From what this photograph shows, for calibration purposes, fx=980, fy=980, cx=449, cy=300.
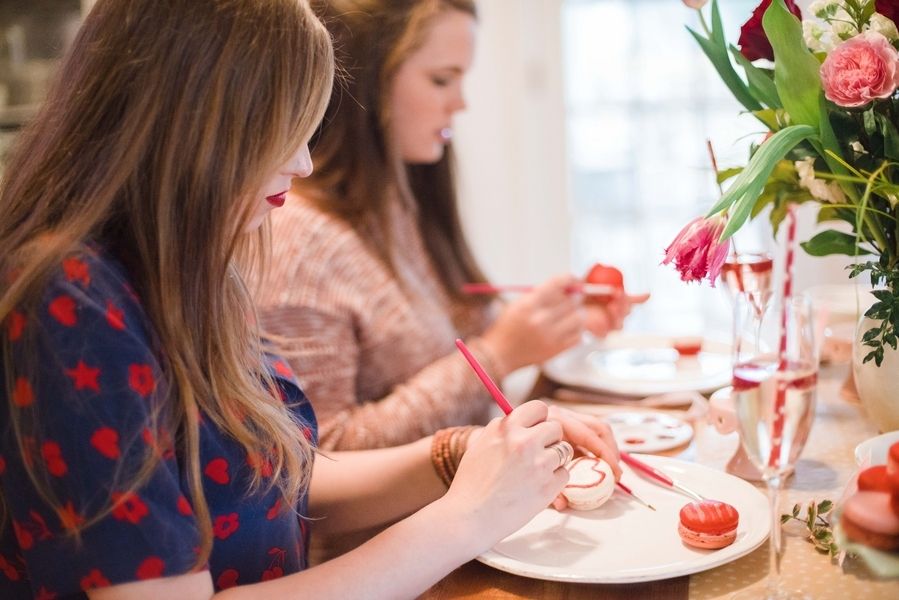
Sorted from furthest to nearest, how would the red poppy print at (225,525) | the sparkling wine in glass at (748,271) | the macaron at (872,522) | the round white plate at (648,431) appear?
1. the sparkling wine in glass at (748,271)
2. the round white plate at (648,431)
3. the red poppy print at (225,525)
4. the macaron at (872,522)

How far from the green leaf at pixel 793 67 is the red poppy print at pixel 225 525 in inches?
27.3

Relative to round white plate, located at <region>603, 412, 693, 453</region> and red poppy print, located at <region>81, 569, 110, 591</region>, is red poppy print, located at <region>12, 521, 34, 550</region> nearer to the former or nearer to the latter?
red poppy print, located at <region>81, 569, 110, 591</region>

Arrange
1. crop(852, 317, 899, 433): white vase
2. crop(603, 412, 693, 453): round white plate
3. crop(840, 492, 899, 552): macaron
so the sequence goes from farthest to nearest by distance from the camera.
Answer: crop(603, 412, 693, 453): round white plate → crop(852, 317, 899, 433): white vase → crop(840, 492, 899, 552): macaron

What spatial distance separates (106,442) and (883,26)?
0.83 metres

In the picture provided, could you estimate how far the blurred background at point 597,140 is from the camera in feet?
10.1

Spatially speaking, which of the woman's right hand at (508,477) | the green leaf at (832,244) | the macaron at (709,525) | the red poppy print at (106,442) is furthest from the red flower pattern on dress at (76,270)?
the green leaf at (832,244)

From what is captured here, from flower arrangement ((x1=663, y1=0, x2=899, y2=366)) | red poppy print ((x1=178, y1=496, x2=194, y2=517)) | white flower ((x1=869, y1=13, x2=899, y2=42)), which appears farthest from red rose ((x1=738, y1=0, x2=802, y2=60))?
red poppy print ((x1=178, y1=496, x2=194, y2=517))

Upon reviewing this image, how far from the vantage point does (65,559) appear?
75 cm

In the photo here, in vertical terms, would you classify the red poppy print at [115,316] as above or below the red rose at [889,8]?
below

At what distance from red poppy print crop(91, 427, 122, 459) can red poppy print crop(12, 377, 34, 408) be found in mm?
55

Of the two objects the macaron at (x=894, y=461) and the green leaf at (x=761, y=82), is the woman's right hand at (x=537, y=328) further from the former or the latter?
the macaron at (x=894, y=461)

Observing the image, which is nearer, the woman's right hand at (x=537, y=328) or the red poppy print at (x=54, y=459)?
the red poppy print at (x=54, y=459)

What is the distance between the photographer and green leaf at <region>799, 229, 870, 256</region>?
1.12 m

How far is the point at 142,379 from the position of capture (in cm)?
77
